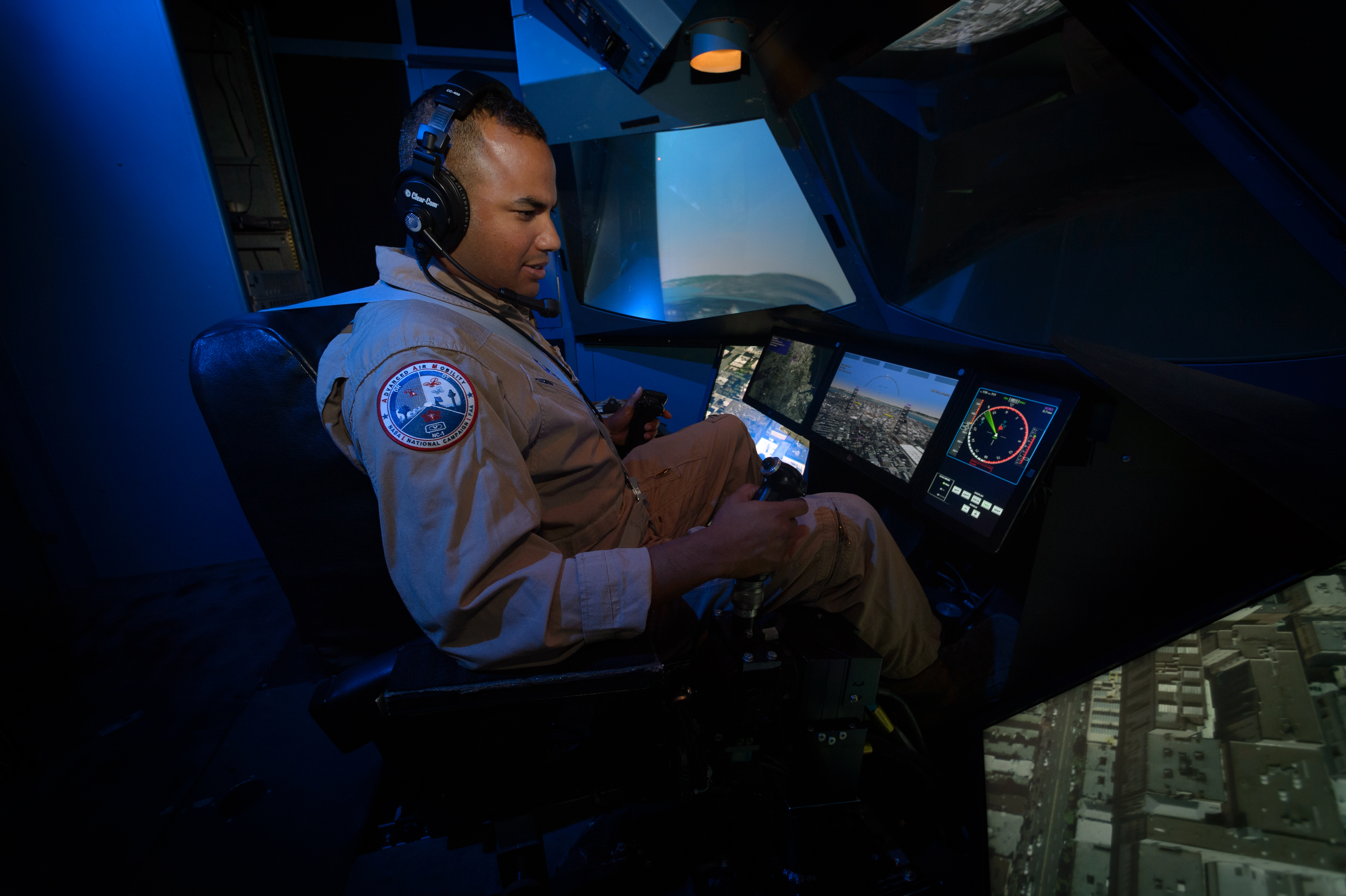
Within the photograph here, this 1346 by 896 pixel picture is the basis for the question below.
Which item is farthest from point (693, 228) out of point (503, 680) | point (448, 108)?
point (503, 680)

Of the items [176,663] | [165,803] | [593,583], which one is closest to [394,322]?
[593,583]

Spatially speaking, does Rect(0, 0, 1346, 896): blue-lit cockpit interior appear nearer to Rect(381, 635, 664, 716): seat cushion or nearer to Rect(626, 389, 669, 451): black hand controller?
Rect(381, 635, 664, 716): seat cushion

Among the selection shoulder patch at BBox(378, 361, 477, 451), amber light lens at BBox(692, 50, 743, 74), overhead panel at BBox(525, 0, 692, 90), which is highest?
overhead panel at BBox(525, 0, 692, 90)

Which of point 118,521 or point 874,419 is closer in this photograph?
point 874,419

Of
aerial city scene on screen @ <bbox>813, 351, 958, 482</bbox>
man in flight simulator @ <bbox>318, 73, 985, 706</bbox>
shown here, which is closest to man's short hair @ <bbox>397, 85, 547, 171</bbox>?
man in flight simulator @ <bbox>318, 73, 985, 706</bbox>

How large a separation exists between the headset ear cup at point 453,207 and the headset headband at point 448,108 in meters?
0.05

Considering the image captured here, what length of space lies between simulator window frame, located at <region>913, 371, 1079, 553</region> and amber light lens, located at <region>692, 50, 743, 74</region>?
1215 mm

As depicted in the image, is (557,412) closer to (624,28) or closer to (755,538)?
(755,538)

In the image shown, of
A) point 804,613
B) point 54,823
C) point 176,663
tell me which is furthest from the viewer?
point 176,663

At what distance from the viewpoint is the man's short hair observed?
100cm

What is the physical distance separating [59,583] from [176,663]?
0.99 m

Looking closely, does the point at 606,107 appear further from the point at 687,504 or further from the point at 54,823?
the point at 54,823

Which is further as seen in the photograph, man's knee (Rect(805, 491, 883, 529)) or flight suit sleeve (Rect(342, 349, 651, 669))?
man's knee (Rect(805, 491, 883, 529))

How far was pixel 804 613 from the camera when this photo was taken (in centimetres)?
94
